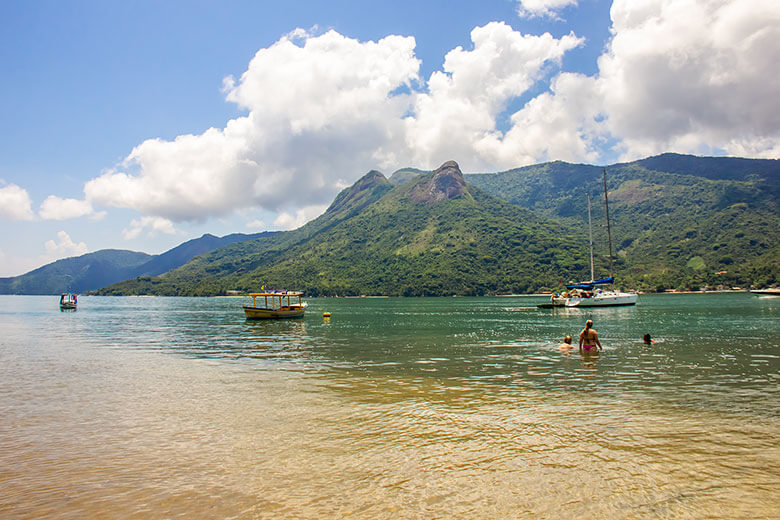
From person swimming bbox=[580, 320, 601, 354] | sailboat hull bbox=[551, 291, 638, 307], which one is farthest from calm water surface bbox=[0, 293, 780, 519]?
sailboat hull bbox=[551, 291, 638, 307]

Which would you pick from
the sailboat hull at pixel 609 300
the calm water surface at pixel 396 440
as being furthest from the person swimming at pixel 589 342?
the sailboat hull at pixel 609 300

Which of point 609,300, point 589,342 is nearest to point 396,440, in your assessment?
point 589,342

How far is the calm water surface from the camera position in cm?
838

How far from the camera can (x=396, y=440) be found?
39.9 ft

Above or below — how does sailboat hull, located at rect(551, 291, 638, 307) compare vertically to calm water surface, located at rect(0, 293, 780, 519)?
below

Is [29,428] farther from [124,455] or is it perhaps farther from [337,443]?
[337,443]

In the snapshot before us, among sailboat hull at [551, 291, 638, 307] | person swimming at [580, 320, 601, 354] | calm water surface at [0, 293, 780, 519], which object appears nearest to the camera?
calm water surface at [0, 293, 780, 519]

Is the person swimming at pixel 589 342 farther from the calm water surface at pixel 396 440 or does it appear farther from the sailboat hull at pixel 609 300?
the sailboat hull at pixel 609 300

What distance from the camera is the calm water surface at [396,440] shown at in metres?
8.38

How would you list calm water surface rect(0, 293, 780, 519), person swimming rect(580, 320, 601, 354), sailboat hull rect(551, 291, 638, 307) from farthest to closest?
sailboat hull rect(551, 291, 638, 307) < person swimming rect(580, 320, 601, 354) < calm water surface rect(0, 293, 780, 519)

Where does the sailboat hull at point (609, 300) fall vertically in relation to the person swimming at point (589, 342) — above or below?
below

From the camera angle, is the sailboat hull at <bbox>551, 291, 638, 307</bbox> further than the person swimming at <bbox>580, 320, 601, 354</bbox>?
Yes

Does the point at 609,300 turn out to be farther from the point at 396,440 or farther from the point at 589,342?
the point at 396,440

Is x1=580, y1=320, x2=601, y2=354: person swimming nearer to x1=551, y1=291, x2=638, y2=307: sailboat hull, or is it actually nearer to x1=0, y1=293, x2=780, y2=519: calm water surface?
x1=0, y1=293, x2=780, y2=519: calm water surface
